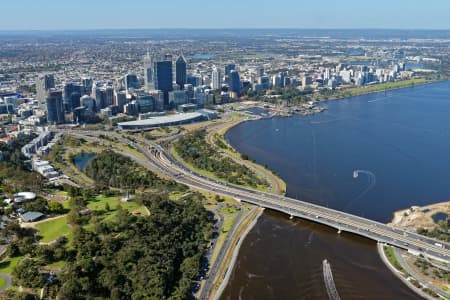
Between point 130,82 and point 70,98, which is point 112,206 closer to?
point 70,98

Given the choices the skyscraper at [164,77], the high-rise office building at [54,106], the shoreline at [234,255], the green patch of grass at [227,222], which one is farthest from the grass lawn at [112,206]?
the skyscraper at [164,77]

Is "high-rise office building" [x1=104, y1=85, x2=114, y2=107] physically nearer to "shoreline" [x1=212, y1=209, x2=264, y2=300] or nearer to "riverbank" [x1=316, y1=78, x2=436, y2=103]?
"riverbank" [x1=316, y1=78, x2=436, y2=103]

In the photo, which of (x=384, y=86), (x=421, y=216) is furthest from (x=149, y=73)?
(x=384, y=86)

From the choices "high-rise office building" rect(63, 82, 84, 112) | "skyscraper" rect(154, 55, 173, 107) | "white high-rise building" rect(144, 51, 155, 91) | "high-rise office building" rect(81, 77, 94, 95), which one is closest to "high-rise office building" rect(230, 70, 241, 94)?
"skyscraper" rect(154, 55, 173, 107)

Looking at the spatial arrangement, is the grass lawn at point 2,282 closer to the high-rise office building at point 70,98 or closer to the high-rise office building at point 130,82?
the high-rise office building at point 70,98

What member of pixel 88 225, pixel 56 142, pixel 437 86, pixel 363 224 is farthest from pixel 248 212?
pixel 437 86

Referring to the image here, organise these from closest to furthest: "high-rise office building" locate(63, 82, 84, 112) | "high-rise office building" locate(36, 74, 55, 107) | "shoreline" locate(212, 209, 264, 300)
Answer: "shoreline" locate(212, 209, 264, 300) < "high-rise office building" locate(36, 74, 55, 107) < "high-rise office building" locate(63, 82, 84, 112)
